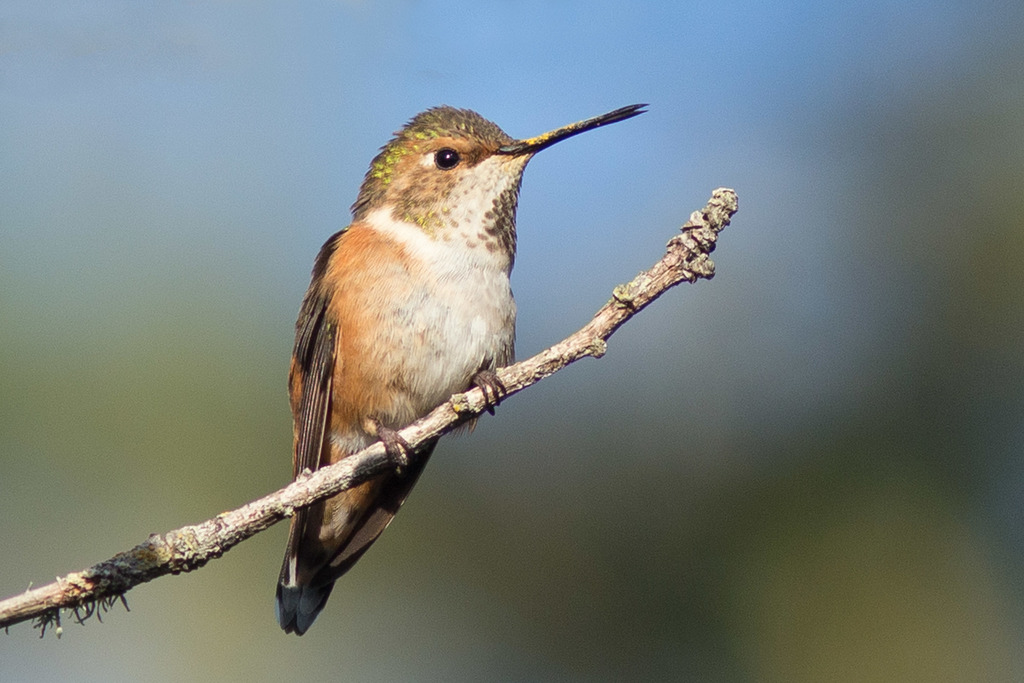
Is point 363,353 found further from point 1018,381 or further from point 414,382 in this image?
point 1018,381

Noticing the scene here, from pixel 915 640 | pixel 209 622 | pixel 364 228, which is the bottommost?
pixel 915 640

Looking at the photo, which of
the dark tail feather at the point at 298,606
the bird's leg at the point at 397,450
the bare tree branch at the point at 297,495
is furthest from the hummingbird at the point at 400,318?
the bare tree branch at the point at 297,495

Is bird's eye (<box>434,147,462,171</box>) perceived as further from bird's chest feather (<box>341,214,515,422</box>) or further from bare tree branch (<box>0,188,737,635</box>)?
bare tree branch (<box>0,188,737,635</box>)

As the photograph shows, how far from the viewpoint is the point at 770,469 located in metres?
6.17

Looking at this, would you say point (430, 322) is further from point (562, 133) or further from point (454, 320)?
point (562, 133)

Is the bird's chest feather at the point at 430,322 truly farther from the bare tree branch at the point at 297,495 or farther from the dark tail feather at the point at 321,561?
the bare tree branch at the point at 297,495

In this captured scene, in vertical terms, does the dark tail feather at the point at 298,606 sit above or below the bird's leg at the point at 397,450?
below

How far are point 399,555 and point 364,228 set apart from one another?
9.08 feet

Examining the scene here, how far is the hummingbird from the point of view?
4.20 m

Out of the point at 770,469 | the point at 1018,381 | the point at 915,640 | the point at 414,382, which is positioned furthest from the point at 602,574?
the point at 1018,381

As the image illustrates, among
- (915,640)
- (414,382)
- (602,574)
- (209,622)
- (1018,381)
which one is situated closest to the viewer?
(414,382)

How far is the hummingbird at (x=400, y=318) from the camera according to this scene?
420cm

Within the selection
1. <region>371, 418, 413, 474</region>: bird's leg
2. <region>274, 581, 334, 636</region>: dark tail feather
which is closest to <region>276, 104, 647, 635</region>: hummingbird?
<region>274, 581, 334, 636</region>: dark tail feather

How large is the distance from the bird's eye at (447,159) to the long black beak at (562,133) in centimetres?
22
